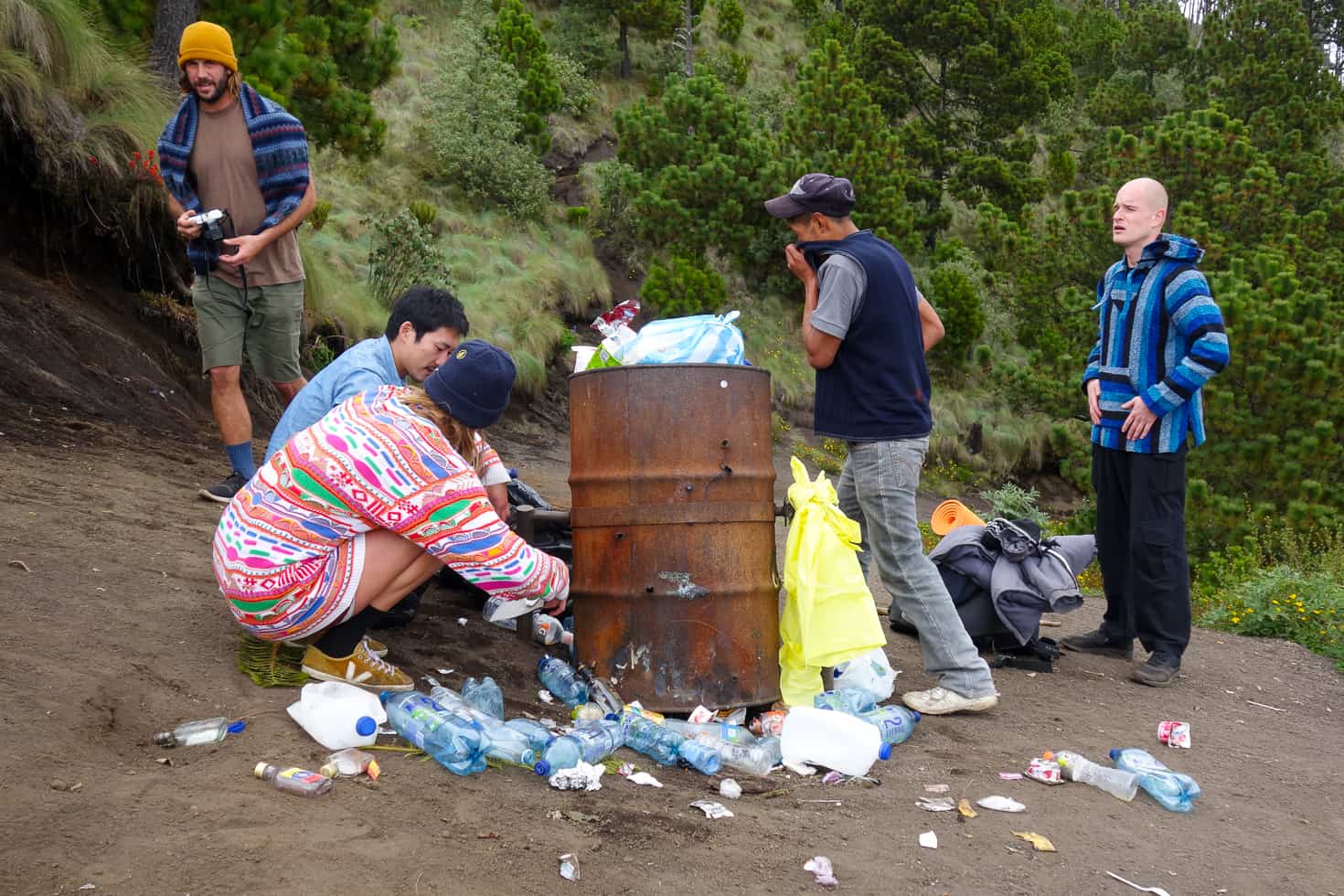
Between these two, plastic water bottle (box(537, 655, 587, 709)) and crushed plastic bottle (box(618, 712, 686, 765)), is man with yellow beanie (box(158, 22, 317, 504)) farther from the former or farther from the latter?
crushed plastic bottle (box(618, 712, 686, 765))

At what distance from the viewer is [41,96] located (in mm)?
7578

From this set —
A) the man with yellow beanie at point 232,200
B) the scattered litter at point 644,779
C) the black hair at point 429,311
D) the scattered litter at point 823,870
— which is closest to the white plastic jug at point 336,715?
the scattered litter at point 644,779

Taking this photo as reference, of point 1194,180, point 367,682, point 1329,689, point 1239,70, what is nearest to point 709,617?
point 367,682

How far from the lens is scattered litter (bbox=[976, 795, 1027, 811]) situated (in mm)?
3357

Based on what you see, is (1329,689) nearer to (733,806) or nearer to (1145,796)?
(1145,796)

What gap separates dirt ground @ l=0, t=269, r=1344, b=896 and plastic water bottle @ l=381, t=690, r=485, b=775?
0.20 ft

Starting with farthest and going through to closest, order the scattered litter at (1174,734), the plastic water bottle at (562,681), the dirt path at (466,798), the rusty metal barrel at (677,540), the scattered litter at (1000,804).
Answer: the scattered litter at (1174,734), the plastic water bottle at (562,681), the rusty metal barrel at (677,540), the scattered litter at (1000,804), the dirt path at (466,798)

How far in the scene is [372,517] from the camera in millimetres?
3262

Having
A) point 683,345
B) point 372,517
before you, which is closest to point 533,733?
point 372,517

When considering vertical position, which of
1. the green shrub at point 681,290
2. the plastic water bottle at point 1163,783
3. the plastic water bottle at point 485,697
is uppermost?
the green shrub at point 681,290

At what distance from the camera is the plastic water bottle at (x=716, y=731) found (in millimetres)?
3557

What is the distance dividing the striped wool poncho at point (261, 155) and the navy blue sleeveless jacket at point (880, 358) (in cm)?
263

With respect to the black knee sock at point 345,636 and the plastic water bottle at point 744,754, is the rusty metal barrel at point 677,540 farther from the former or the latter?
the black knee sock at point 345,636

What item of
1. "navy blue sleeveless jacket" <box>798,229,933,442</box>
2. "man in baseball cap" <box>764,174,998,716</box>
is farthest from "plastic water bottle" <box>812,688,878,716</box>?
"navy blue sleeveless jacket" <box>798,229,933,442</box>
